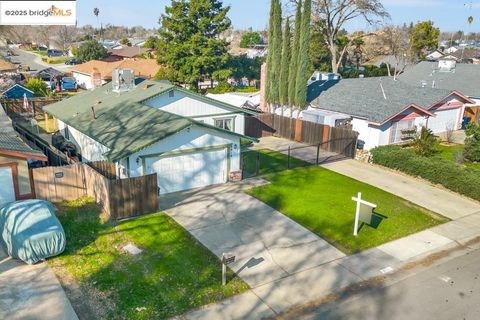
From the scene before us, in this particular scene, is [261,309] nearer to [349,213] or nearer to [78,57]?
[349,213]

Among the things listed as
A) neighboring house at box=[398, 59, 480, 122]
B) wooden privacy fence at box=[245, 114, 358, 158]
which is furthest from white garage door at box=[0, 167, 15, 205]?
neighboring house at box=[398, 59, 480, 122]

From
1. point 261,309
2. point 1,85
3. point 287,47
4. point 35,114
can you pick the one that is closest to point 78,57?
point 1,85

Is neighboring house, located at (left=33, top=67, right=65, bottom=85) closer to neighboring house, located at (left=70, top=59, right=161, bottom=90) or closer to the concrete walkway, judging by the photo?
neighboring house, located at (left=70, top=59, right=161, bottom=90)

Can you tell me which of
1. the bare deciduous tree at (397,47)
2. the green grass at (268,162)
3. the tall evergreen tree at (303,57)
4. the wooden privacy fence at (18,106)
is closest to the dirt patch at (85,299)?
the green grass at (268,162)

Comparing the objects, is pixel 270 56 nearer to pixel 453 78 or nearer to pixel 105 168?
pixel 453 78

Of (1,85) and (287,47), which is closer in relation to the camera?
(287,47)
